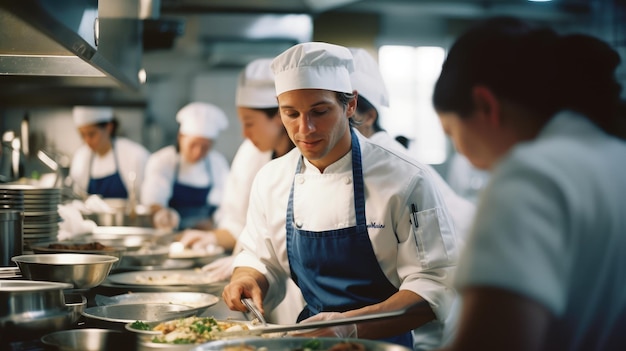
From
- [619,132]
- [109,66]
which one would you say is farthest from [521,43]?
[109,66]

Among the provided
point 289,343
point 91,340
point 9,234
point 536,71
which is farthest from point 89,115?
point 536,71

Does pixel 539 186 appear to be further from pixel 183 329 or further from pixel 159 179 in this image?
pixel 159 179

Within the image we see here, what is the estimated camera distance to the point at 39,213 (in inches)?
108

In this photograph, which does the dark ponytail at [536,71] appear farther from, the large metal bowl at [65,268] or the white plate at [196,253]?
the white plate at [196,253]

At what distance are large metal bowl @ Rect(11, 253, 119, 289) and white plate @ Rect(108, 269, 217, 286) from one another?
0.51m

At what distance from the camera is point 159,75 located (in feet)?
22.8

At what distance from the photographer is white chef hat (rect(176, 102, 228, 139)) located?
648 centimetres

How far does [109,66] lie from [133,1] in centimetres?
91

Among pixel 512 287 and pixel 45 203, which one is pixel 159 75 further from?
pixel 512 287

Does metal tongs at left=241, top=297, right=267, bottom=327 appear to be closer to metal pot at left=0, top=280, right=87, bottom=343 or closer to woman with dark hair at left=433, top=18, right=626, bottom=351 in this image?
metal pot at left=0, top=280, right=87, bottom=343

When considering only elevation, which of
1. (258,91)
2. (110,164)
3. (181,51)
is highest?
(181,51)

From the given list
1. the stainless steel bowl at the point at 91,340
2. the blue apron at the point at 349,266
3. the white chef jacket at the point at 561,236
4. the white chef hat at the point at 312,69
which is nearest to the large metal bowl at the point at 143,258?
the blue apron at the point at 349,266

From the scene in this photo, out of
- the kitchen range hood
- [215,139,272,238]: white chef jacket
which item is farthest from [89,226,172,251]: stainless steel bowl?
the kitchen range hood

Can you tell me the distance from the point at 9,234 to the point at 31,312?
79cm
